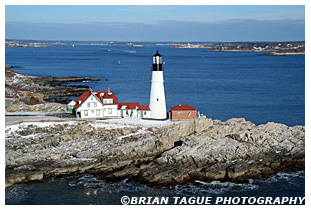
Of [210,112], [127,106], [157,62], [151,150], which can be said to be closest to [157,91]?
[157,62]

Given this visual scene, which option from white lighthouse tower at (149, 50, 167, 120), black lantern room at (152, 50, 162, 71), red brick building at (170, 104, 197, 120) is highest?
black lantern room at (152, 50, 162, 71)

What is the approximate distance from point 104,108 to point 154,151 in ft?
26.0

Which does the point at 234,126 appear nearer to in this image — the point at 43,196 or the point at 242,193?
the point at 242,193

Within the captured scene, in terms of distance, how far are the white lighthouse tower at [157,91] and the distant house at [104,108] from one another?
686 mm

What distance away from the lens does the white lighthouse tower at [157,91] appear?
99.5 ft

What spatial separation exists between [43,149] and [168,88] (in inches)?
1422

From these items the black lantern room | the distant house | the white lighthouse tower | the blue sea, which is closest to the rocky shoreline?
the blue sea

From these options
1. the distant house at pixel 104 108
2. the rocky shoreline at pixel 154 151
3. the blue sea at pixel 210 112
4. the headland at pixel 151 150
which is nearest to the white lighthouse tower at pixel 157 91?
the distant house at pixel 104 108

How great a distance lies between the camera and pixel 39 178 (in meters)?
21.6

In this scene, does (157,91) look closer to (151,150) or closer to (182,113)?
(182,113)

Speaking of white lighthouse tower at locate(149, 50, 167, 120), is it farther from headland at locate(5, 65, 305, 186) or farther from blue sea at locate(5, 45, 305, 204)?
blue sea at locate(5, 45, 305, 204)

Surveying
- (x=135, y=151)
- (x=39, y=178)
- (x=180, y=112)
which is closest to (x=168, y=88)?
(x=180, y=112)

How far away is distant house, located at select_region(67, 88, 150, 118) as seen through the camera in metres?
31.1

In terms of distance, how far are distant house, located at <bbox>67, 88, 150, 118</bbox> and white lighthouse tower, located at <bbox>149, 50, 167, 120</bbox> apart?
2.25ft
